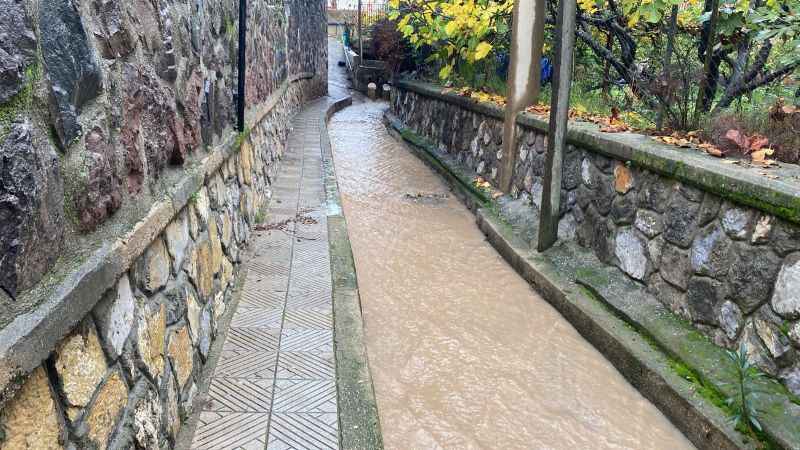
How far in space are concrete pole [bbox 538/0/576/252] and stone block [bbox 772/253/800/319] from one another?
2289 millimetres

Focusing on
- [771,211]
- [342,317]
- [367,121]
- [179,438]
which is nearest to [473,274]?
[342,317]

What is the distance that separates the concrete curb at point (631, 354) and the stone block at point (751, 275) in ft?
1.69

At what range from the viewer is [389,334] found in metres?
4.21

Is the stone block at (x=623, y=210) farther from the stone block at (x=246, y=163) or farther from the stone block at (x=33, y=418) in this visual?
the stone block at (x=33, y=418)

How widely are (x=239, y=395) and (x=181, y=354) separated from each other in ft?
1.21

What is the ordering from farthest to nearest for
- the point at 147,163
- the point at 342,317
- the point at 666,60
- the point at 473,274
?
1. the point at 473,274
2. the point at 666,60
3. the point at 342,317
4. the point at 147,163

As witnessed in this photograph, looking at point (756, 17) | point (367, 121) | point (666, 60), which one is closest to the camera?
point (756, 17)

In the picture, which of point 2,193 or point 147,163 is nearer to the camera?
point 2,193

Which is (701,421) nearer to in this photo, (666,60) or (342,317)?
(342,317)

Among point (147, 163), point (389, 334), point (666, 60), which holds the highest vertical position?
point (666, 60)

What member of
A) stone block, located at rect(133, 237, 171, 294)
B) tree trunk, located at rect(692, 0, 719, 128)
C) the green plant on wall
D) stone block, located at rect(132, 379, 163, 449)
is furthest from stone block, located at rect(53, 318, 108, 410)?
tree trunk, located at rect(692, 0, 719, 128)

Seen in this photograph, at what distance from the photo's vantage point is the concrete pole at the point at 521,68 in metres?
6.53

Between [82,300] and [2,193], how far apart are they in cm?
38

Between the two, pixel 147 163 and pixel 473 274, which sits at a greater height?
pixel 147 163
